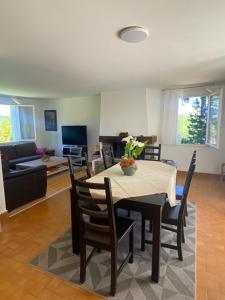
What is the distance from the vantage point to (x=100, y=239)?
5.19 feet

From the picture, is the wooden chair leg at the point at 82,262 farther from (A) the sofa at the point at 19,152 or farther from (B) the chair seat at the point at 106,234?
(A) the sofa at the point at 19,152

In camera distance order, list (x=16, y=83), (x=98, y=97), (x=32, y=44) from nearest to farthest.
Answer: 1. (x=32, y=44)
2. (x=16, y=83)
3. (x=98, y=97)

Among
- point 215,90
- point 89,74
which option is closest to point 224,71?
point 215,90

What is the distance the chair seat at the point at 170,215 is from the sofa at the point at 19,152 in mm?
4459

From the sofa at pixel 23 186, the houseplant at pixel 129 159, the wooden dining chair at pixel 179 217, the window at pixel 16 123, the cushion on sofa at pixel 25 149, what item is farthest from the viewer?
the window at pixel 16 123

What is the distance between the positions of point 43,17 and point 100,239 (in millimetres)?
1945

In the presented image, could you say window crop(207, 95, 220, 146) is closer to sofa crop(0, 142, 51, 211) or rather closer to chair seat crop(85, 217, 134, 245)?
chair seat crop(85, 217, 134, 245)

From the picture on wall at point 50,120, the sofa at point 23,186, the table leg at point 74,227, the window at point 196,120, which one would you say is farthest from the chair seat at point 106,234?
the picture on wall at point 50,120

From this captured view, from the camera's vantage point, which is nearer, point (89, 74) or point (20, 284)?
point (20, 284)

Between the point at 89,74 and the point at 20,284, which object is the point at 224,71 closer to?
the point at 89,74

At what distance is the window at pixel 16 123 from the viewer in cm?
618

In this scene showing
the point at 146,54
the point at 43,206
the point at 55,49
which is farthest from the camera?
the point at 43,206

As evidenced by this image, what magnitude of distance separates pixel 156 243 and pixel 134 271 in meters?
0.42

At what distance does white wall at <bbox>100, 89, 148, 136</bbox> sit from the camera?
4879 mm
